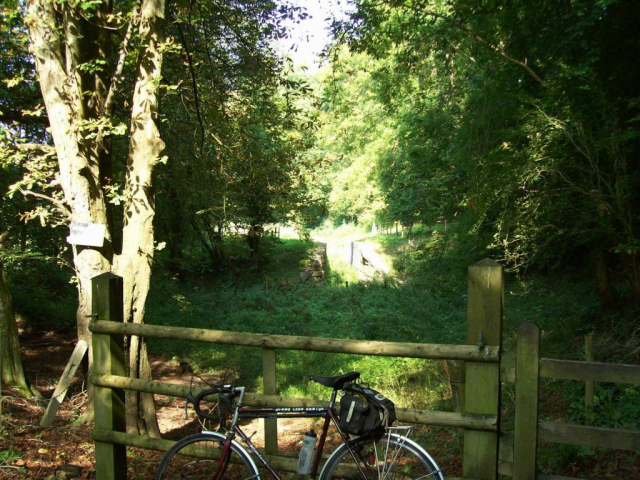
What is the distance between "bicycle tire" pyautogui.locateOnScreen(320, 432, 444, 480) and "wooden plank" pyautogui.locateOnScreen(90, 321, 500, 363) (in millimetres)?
504

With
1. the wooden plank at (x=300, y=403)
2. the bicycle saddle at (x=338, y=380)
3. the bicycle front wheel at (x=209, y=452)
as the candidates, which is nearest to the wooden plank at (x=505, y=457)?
the wooden plank at (x=300, y=403)

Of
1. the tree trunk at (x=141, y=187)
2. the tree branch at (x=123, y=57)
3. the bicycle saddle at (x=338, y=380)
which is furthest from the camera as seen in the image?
the tree branch at (x=123, y=57)

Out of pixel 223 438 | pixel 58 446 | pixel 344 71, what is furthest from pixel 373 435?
pixel 344 71

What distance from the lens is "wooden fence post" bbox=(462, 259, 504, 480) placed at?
3115 mm

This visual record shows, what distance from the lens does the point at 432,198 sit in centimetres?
1812

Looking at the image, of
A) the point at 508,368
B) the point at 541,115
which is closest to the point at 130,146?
the point at 508,368

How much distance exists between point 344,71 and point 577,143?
5.95m

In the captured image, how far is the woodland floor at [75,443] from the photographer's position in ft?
15.7

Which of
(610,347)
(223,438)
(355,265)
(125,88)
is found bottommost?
(355,265)

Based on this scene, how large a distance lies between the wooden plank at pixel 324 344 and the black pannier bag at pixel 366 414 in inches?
13.3

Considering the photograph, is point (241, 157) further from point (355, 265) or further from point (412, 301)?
point (355, 265)

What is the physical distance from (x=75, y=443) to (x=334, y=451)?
3764mm

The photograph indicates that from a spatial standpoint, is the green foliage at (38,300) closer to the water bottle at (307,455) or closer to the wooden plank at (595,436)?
the water bottle at (307,455)

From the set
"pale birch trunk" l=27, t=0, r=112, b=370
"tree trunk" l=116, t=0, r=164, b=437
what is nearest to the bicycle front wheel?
"tree trunk" l=116, t=0, r=164, b=437
